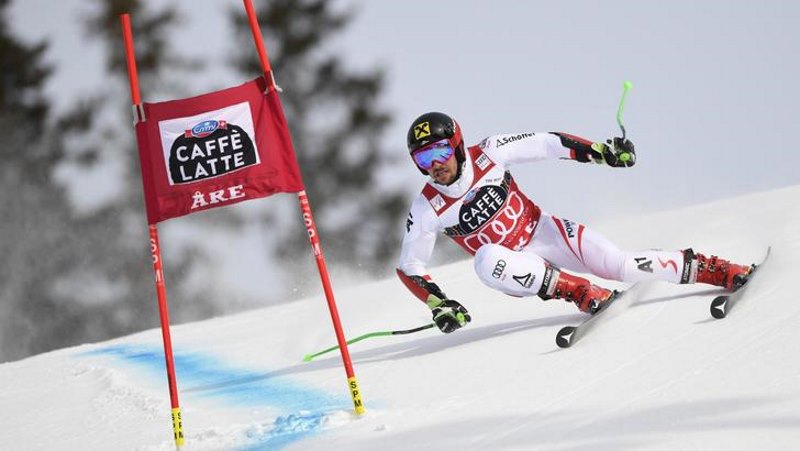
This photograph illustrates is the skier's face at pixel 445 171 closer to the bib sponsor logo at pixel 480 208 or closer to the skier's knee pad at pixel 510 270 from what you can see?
the bib sponsor logo at pixel 480 208

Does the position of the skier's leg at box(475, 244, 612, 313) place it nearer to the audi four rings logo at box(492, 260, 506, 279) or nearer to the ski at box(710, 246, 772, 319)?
the audi four rings logo at box(492, 260, 506, 279)

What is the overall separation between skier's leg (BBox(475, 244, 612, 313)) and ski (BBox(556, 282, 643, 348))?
0.06m

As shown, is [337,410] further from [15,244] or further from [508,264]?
[15,244]

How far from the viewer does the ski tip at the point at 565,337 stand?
17.4ft

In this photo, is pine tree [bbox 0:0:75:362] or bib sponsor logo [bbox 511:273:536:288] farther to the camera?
pine tree [bbox 0:0:75:362]

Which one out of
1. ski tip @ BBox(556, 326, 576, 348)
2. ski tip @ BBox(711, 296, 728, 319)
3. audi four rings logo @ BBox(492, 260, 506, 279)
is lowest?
ski tip @ BBox(711, 296, 728, 319)

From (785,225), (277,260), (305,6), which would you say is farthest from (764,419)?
(305,6)

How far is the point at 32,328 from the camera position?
21.6 m

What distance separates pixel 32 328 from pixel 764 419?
20.2 m

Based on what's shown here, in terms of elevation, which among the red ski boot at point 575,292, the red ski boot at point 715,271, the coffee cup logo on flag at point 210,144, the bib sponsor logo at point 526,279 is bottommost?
the red ski boot at point 715,271

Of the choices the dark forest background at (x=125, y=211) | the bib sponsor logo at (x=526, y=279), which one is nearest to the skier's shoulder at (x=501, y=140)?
the bib sponsor logo at (x=526, y=279)

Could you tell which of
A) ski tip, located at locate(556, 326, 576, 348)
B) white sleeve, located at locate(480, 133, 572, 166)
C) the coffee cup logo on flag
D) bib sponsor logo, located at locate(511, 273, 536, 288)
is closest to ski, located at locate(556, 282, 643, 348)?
ski tip, located at locate(556, 326, 576, 348)

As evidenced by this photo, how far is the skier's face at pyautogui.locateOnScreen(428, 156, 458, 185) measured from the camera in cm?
559

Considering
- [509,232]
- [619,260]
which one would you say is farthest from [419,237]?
[619,260]
